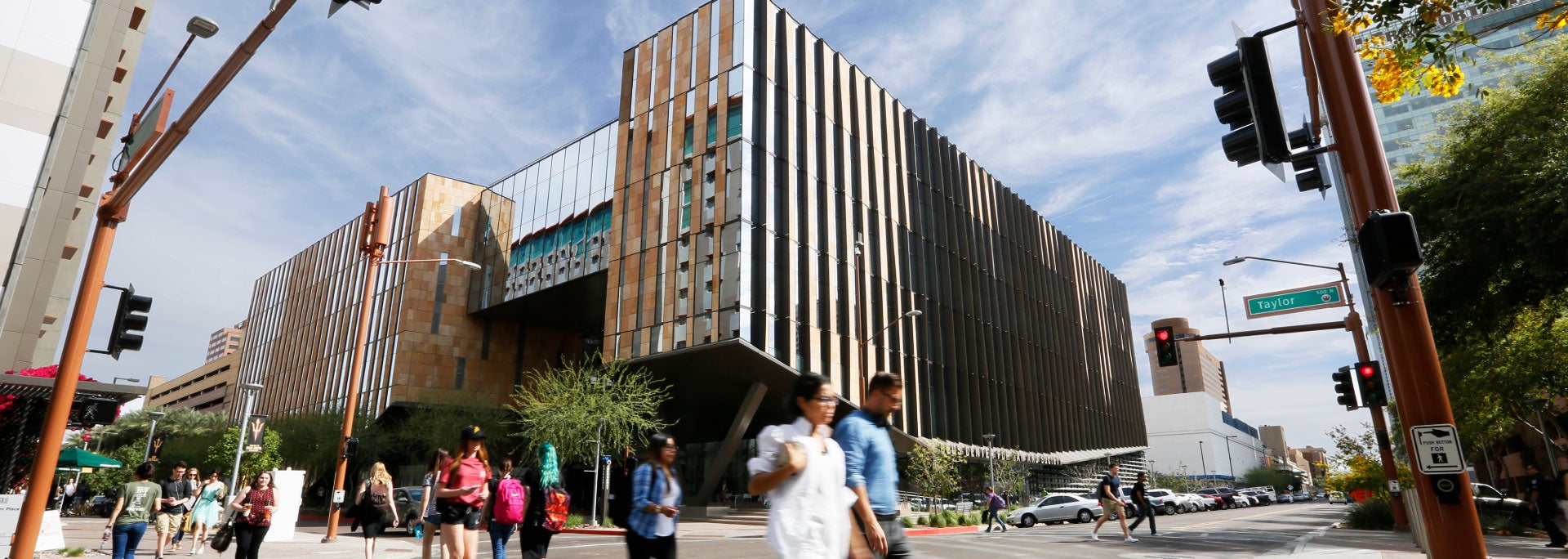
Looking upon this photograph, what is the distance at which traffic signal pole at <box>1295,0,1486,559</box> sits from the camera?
5.25 meters

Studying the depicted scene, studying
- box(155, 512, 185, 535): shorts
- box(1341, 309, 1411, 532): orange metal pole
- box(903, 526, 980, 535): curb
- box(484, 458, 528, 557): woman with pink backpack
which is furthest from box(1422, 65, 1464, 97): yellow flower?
box(903, 526, 980, 535): curb

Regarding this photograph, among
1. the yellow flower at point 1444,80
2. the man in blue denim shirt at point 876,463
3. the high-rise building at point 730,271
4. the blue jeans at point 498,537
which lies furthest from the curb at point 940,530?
the man in blue denim shirt at point 876,463

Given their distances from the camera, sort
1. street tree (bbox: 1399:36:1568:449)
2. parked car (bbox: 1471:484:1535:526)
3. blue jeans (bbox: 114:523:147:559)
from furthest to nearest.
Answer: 1. parked car (bbox: 1471:484:1535:526)
2. street tree (bbox: 1399:36:1568:449)
3. blue jeans (bbox: 114:523:147:559)

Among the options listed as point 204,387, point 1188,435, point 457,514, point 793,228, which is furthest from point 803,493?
point 1188,435

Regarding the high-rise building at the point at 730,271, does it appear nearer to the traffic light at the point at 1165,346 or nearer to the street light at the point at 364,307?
the traffic light at the point at 1165,346

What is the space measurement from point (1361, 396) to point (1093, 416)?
2342 inches

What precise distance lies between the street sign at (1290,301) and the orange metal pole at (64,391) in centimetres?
1677

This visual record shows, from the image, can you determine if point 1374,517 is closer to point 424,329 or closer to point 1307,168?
point 1307,168

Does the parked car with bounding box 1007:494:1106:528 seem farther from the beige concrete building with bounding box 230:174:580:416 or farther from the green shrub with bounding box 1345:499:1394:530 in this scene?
the beige concrete building with bounding box 230:174:580:416

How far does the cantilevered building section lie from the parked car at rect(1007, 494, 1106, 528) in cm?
837

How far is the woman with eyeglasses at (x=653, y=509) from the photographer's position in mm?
6293

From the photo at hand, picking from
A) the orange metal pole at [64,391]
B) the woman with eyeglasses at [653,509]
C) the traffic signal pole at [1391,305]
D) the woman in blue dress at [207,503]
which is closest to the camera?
the traffic signal pole at [1391,305]

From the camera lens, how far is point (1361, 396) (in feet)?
43.7

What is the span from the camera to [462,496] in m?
7.38
